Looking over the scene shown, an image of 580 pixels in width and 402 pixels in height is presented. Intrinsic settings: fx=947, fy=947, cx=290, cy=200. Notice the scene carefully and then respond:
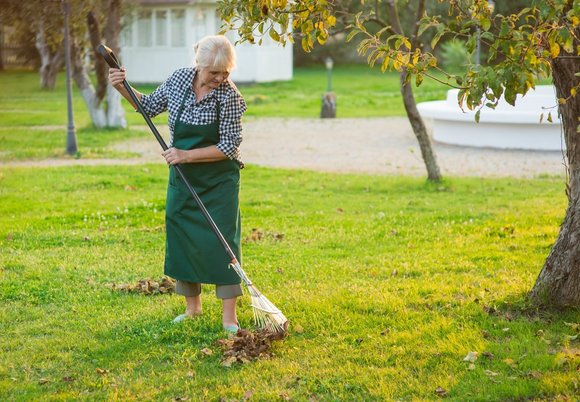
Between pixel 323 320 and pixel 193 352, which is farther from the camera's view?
pixel 323 320

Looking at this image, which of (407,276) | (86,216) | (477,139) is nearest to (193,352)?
(407,276)

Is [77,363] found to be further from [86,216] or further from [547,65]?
[86,216]

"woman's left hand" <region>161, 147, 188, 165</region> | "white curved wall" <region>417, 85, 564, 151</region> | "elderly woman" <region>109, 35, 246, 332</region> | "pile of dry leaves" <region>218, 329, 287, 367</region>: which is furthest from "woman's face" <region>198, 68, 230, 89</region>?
"white curved wall" <region>417, 85, 564, 151</region>

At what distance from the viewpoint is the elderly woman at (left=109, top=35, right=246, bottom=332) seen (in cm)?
550

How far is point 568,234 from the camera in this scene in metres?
5.80

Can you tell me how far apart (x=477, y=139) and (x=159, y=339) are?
12.3m

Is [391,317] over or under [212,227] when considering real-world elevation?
under

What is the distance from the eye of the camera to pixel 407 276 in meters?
7.12

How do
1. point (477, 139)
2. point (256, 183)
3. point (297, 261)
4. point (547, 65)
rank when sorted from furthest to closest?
point (477, 139) < point (256, 183) < point (297, 261) < point (547, 65)

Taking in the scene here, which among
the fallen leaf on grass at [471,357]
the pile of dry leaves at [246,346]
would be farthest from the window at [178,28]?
the fallen leaf on grass at [471,357]

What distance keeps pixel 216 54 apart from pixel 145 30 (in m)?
31.4

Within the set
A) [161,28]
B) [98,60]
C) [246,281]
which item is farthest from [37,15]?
[161,28]

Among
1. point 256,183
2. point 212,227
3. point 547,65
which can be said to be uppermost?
point 547,65

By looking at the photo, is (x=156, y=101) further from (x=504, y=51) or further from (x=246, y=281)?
(x=504, y=51)
